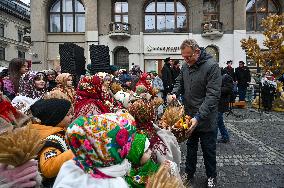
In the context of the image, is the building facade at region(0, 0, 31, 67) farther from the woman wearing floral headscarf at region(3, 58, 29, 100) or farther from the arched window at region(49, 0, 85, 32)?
the woman wearing floral headscarf at region(3, 58, 29, 100)

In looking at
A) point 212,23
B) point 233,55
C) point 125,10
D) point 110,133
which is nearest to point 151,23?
point 125,10

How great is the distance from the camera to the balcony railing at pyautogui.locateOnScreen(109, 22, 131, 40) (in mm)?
27022

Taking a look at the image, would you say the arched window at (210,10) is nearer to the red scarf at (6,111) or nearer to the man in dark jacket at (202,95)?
the man in dark jacket at (202,95)

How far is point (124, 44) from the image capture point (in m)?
27.9

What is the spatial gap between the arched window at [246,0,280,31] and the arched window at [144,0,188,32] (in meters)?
4.83

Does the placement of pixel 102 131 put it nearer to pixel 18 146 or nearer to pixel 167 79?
pixel 18 146

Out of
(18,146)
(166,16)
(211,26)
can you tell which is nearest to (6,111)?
(18,146)

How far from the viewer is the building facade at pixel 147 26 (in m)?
27.5

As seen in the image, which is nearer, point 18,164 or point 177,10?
point 18,164

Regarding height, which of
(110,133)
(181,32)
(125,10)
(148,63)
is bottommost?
(110,133)

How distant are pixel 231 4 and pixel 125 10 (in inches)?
315

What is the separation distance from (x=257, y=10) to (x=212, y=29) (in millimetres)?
4284

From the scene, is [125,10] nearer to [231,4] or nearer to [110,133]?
[231,4]

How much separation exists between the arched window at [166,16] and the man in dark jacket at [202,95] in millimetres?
23717
